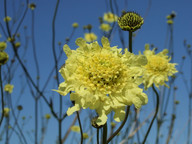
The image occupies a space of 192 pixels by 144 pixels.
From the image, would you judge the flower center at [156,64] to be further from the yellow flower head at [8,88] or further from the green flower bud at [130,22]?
the yellow flower head at [8,88]

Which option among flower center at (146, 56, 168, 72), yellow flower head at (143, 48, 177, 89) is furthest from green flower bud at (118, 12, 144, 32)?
flower center at (146, 56, 168, 72)

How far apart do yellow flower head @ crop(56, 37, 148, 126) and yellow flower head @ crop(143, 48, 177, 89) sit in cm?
83

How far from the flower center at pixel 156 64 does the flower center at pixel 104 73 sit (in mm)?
994

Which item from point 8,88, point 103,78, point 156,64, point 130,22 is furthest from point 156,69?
point 8,88

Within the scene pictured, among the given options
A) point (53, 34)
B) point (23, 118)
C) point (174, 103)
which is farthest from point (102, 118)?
point (23, 118)

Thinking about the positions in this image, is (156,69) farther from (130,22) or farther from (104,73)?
(104,73)

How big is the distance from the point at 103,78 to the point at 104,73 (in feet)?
0.06

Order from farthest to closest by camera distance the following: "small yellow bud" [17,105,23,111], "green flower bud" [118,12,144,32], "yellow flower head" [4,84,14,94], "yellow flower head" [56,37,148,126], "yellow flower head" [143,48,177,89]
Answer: "small yellow bud" [17,105,23,111] < "yellow flower head" [4,84,14,94] < "yellow flower head" [143,48,177,89] < "green flower bud" [118,12,144,32] < "yellow flower head" [56,37,148,126]

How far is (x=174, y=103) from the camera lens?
2658 millimetres

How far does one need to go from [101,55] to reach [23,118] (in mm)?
2526

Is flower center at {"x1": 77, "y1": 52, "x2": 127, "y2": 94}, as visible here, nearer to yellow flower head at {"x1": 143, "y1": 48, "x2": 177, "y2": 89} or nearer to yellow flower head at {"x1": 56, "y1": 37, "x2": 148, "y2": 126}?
yellow flower head at {"x1": 56, "y1": 37, "x2": 148, "y2": 126}

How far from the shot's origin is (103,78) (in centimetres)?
74

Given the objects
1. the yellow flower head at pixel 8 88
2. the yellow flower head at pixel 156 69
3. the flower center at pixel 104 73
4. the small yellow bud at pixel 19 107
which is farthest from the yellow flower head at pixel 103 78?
the small yellow bud at pixel 19 107

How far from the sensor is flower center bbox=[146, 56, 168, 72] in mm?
Result: 1688
